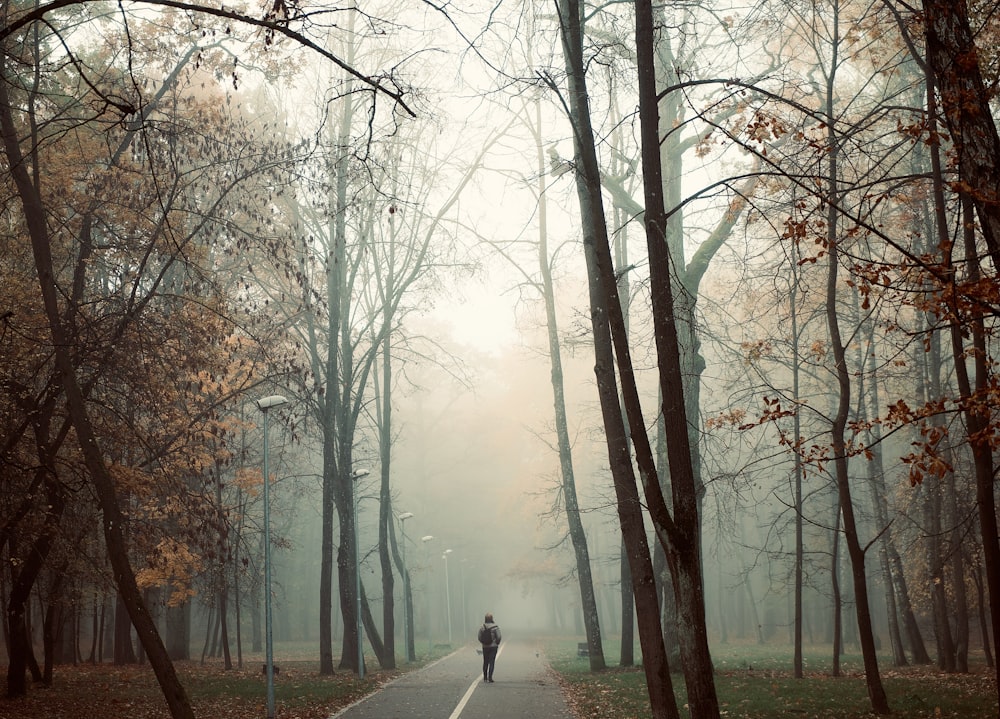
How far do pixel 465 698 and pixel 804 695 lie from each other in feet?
19.4

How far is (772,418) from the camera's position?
771cm

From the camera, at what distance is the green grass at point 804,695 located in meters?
11.6

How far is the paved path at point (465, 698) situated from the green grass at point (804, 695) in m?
0.59

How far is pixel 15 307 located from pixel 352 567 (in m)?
12.9

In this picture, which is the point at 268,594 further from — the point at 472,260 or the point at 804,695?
the point at 472,260

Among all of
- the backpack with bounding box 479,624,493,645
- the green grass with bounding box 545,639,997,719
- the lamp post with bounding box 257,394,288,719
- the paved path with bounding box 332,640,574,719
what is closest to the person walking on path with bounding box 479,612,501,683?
the backpack with bounding box 479,624,493,645

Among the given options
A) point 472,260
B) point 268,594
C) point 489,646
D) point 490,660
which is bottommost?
point 490,660

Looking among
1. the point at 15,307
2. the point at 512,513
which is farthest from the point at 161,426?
the point at 512,513

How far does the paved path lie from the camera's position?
13180 mm

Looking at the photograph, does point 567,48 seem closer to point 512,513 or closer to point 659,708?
point 659,708

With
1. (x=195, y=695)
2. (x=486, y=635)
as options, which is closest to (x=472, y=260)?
(x=486, y=635)

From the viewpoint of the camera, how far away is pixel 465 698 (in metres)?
15.9

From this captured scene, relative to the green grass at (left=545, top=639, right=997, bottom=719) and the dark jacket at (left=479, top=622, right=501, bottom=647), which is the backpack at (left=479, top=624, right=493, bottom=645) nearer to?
the dark jacket at (left=479, top=622, right=501, bottom=647)

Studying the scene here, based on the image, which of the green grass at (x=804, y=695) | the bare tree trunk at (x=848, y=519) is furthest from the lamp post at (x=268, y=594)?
the bare tree trunk at (x=848, y=519)
